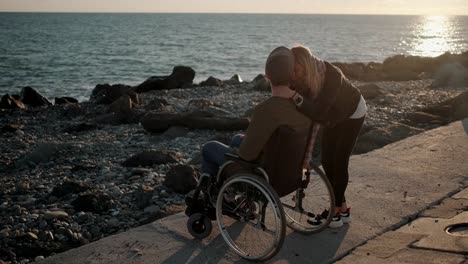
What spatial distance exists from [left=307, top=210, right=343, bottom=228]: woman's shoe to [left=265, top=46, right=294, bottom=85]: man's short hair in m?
1.34

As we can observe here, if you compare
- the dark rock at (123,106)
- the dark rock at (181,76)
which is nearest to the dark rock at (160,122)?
the dark rock at (123,106)

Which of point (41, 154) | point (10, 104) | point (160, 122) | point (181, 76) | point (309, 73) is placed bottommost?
point (10, 104)

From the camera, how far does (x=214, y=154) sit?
440 centimetres

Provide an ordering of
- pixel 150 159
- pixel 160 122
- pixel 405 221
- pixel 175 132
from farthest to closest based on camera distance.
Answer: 1. pixel 160 122
2. pixel 175 132
3. pixel 150 159
4. pixel 405 221

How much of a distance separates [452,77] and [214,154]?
15.7m

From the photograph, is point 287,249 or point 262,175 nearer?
point 262,175

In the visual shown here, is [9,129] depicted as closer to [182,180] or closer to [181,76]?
[182,180]

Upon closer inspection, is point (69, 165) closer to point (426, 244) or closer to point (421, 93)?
point (426, 244)

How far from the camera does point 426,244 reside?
422cm

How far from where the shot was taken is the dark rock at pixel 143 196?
6355 mm

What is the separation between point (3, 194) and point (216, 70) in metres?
33.4

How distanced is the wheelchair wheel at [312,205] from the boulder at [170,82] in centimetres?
1613

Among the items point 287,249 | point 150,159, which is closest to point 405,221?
point 287,249

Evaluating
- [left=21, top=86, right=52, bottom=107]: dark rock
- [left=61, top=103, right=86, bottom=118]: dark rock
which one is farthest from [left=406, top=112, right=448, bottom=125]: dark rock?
[left=21, top=86, right=52, bottom=107]: dark rock
